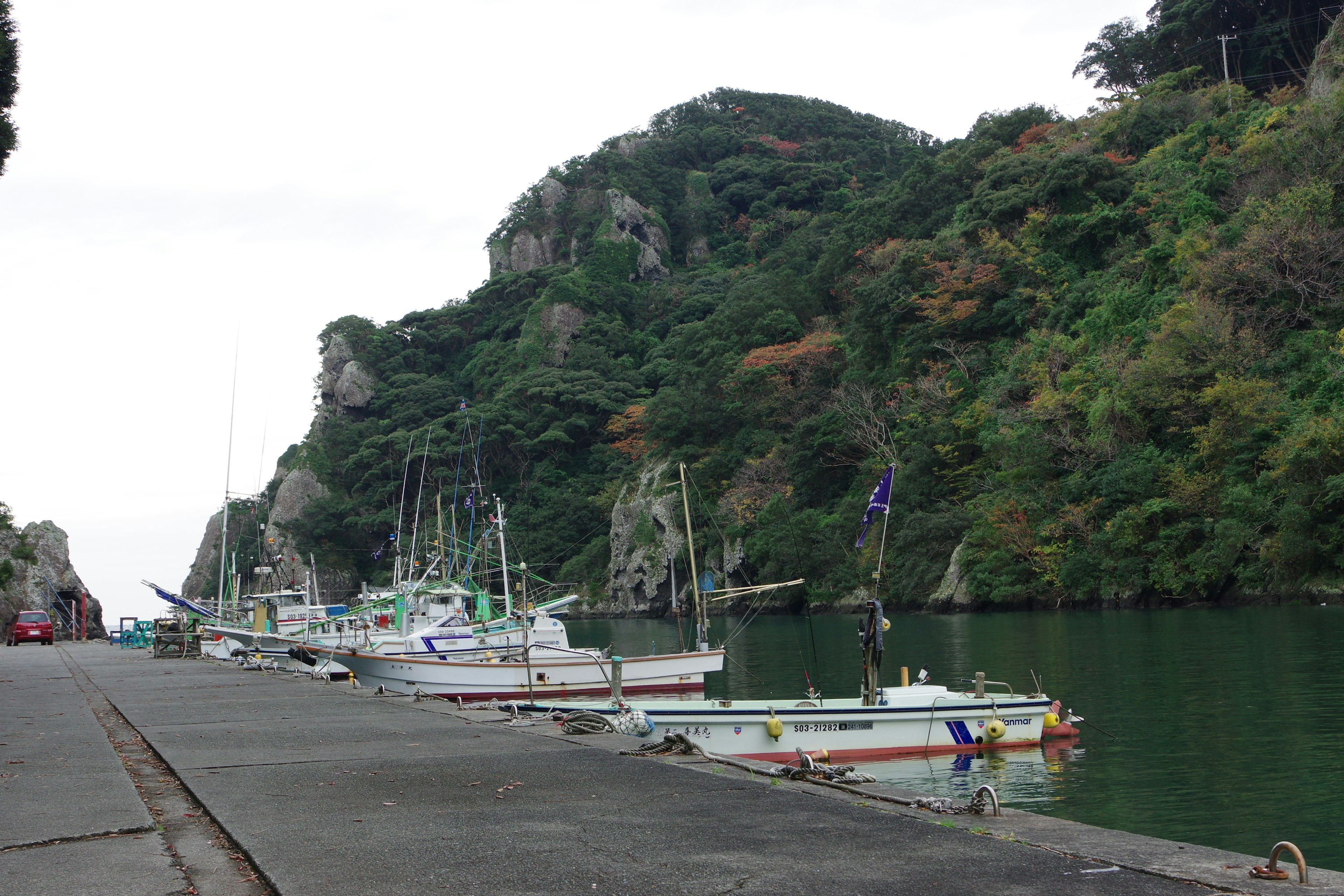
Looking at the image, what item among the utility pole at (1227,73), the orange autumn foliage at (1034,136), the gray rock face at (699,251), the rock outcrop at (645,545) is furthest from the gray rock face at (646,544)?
the gray rock face at (699,251)

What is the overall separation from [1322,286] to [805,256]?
41824 millimetres

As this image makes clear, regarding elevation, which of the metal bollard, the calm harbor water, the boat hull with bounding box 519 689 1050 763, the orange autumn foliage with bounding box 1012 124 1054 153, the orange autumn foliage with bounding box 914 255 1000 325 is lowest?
the calm harbor water

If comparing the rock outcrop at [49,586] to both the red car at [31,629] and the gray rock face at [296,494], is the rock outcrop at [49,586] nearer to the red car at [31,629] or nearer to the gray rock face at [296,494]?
the red car at [31,629]

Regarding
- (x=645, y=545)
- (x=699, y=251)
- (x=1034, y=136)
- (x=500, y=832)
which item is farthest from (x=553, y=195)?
(x=500, y=832)

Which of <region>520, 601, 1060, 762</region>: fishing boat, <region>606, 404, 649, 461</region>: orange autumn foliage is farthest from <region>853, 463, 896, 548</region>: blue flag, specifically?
<region>606, 404, 649, 461</region>: orange autumn foliage

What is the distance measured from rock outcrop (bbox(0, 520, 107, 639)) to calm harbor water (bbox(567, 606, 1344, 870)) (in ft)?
131

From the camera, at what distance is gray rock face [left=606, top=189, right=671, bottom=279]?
104m

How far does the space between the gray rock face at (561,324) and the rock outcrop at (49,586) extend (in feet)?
133

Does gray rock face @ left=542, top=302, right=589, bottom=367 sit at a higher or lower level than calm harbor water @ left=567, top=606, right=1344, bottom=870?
higher

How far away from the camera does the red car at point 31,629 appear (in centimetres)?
4834

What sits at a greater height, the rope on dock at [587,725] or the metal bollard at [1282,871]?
the metal bollard at [1282,871]

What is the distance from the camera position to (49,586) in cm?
6981

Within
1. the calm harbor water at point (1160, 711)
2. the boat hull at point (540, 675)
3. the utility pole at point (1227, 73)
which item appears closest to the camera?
the calm harbor water at point (1160, 711)

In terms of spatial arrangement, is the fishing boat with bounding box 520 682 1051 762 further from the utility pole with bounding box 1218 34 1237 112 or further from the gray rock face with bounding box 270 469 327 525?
the gray rock face with bounding box 270 469 327 525
